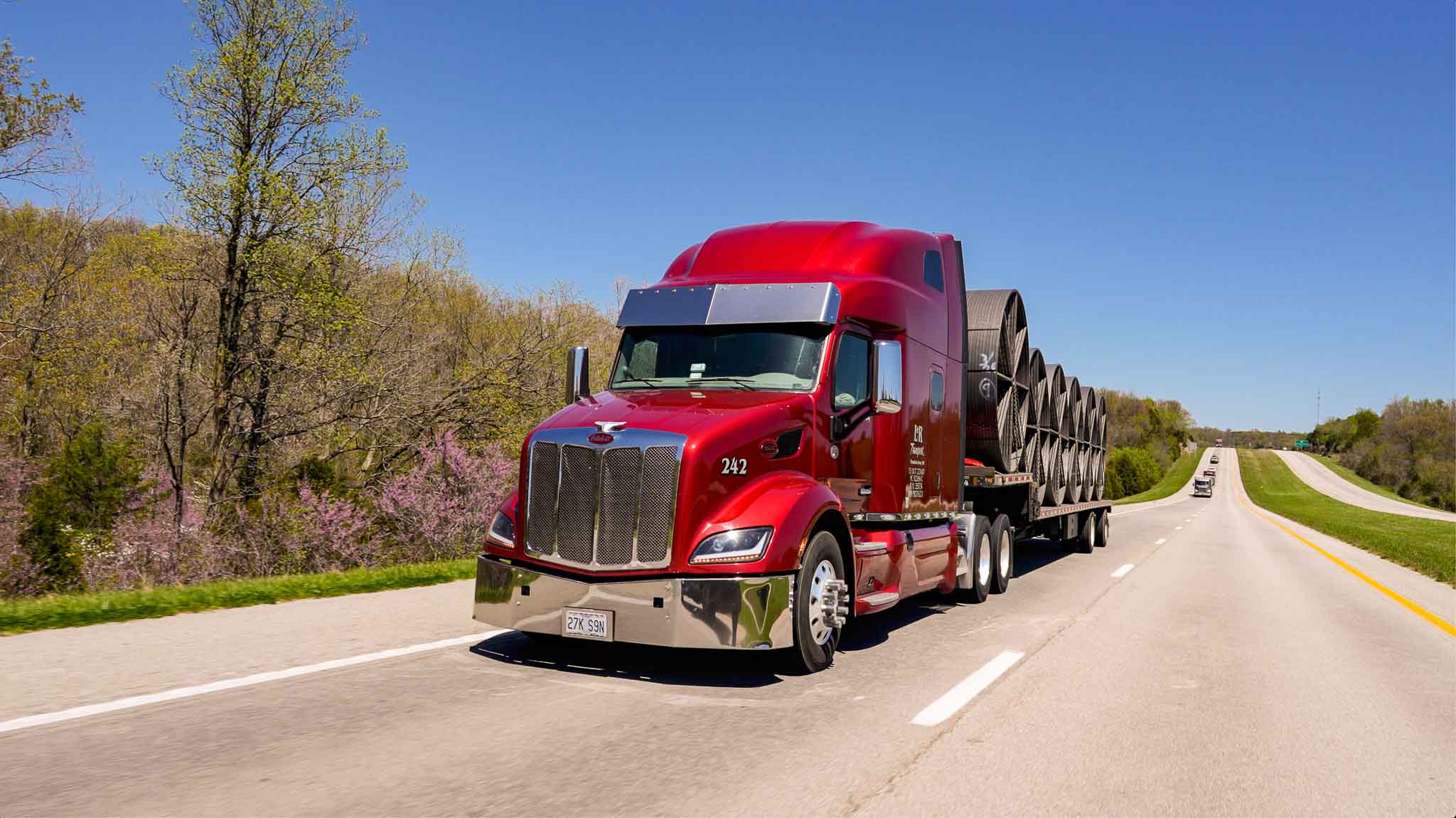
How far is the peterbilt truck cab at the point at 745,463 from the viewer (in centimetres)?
614

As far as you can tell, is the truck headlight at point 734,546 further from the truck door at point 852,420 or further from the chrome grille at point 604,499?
the truck door at point 852,420

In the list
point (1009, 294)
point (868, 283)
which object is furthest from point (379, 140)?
point (868, 283)

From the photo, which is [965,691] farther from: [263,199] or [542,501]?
[263,199]

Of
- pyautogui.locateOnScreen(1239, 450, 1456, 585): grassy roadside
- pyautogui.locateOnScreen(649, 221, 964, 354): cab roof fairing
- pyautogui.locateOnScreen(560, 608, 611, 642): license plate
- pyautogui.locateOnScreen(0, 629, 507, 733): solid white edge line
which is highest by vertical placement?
pyautogui.locateOnScreen(649, 221, 964, 354): cab roof fairing

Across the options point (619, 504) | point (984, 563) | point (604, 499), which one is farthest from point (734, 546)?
point (984, 563)

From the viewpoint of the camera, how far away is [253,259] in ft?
60.9

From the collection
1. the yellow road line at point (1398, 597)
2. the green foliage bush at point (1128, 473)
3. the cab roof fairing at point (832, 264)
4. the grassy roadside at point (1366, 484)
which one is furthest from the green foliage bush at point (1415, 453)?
the cab roof fairing at point (832, 264)

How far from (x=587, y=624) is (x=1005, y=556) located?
736 centimetres

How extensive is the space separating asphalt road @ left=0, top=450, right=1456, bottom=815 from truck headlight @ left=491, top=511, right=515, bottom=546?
85 cm

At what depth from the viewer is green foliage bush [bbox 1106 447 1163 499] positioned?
7300 centimetres

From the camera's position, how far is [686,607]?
6.00 metres

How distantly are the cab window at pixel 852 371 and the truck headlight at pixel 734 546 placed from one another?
5.38ft

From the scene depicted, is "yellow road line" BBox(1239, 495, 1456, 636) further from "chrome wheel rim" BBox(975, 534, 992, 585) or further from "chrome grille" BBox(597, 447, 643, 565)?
"chrome grille" BBox(597, 447, 643, 565)

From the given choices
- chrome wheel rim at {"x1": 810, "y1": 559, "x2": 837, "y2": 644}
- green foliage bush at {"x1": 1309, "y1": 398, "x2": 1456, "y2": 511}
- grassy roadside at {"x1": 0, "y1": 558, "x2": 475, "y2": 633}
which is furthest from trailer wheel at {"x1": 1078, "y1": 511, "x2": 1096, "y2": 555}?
green foliage bush at {"x1": 1309, "y1": 398, "x2": 1456, "y2": 511}
